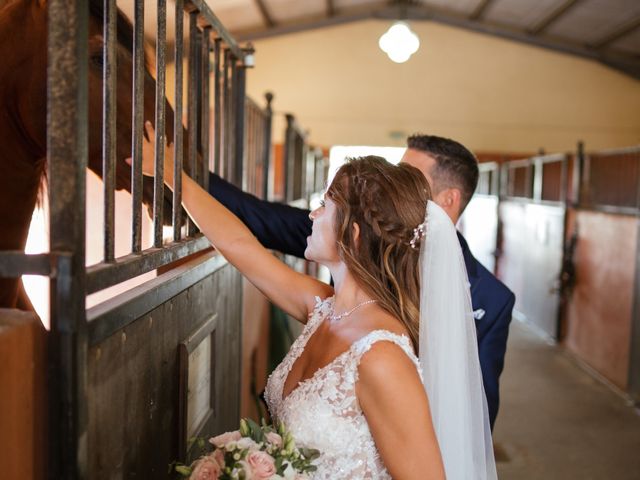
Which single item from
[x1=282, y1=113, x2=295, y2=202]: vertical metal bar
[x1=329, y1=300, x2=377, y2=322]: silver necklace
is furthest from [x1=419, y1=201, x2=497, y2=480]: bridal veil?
[x1=282, y1=113, x2=295, y2=202]: vertical metal bar

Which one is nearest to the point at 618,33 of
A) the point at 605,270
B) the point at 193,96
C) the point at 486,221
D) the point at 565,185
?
the point at 486,221

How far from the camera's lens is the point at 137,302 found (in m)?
1.12

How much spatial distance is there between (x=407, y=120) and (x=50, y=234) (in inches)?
563

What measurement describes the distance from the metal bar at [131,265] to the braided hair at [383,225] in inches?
14.0

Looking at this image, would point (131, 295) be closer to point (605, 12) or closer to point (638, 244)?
point (638, 244)

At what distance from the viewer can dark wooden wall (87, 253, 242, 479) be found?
990 millimetres

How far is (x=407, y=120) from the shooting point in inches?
581

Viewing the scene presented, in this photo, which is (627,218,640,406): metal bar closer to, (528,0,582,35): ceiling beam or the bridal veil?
the bridal veil

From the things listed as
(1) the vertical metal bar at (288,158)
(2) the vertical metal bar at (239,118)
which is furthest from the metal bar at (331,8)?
(2) the vertical metal bar at (239,118)

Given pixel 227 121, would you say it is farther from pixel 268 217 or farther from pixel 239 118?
pixel 268 217

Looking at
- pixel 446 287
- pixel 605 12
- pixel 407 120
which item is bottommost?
pixel 446 287

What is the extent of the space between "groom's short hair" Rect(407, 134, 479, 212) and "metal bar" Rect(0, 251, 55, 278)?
167 centimetres

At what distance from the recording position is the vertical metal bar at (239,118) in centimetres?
241

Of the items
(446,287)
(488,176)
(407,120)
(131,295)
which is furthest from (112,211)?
(407,120)
